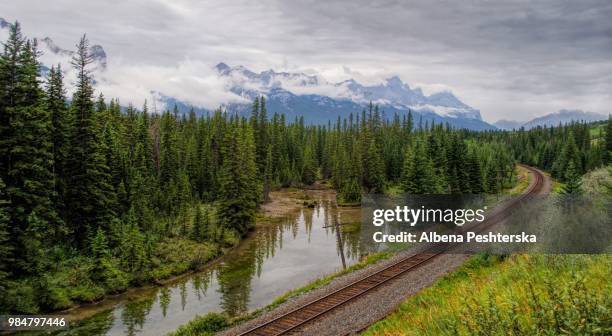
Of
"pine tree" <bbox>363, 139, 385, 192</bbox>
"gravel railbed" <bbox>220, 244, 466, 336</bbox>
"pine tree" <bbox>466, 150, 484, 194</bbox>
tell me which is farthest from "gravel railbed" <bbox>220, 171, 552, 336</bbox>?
"pine tree" <bbox>363, 139, 385, 192</bbox>

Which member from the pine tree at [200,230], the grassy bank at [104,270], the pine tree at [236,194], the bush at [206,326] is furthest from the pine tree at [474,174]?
the bush at [206,326]

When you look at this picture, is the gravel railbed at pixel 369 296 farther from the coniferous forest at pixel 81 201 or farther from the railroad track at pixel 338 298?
the coniferous forest at pixel 81 201

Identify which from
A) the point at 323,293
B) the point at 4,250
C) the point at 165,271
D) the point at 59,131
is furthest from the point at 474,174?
the point at 4,250

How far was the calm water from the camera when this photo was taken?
24875mm

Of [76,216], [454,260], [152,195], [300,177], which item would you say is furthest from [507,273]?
[300,177]

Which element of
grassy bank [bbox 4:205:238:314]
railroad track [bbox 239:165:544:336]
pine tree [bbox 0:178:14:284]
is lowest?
grassy bank [bbox 4:205:238:314]

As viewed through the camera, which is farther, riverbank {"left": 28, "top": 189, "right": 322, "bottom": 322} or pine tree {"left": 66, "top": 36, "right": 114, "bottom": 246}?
pine tree {"left": 66, "top": 36, "right": 114, "bottom": 246}

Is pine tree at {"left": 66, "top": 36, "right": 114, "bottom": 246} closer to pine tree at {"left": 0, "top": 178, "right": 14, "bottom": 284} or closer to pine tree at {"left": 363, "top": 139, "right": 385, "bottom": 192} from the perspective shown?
pine tree at {"left": 0, "top": 178, "right": 14, "bottom": 284}

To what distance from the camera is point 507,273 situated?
12.4 metres

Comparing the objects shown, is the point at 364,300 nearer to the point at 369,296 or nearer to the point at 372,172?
the point at 369,296

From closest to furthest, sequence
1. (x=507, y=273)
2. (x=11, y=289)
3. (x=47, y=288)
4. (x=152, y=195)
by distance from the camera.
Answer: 1. (x=507, y=273)
2. (x=11, y=289)
3. (x=47, y=288)
4. (x=152, y=195)

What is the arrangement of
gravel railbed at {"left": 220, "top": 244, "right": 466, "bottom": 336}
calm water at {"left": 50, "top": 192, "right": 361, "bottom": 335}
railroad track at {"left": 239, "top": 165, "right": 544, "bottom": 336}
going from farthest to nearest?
calm water at {"left": 50, "top": 192, "right": 361, "bottom": 335} → gravel railbed at {"left": 220, "top": 244, "right": 466, "bottom": 336} → railroad track at {"left": 239, "top": 165, "right": 544, "bottom": 336}

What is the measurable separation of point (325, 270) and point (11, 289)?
20.9 meters

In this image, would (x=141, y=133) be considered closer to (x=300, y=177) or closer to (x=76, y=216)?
(x=76, y=216)
